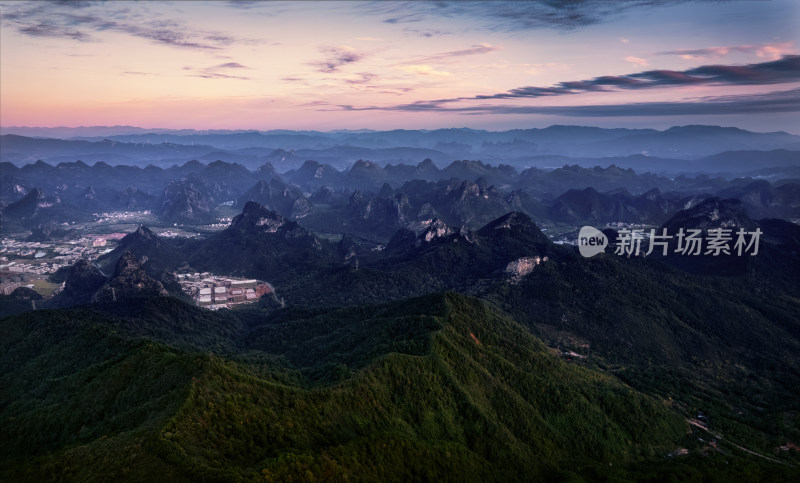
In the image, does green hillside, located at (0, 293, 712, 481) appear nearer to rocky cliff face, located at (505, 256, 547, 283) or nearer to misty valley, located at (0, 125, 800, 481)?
misty valley, located at (0, 125, 800, 481)

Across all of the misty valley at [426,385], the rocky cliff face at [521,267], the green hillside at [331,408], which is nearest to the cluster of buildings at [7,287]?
the misty valley at [426,385]

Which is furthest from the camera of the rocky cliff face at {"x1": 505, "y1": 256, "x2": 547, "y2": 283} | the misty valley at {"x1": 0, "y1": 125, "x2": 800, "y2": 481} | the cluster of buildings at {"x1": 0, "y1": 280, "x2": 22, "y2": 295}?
the cluster of buildings at {"x1": 0, "y1": 280, "x2": 22, "y2": 295}

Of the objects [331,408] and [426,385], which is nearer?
[331,408]

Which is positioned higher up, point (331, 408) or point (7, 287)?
point (331, 408)

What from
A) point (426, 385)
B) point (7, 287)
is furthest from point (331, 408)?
point (7, 287)

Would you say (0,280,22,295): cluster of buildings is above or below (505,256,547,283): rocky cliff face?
below

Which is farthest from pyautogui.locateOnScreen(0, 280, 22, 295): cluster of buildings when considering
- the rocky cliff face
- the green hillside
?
the rocky cliff face

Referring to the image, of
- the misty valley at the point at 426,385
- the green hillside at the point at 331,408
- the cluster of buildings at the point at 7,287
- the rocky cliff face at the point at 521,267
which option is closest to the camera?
the green hillside at the point at 331,408

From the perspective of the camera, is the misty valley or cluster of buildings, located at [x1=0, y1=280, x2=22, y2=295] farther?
cluster of buildings, located at [x1=0, y1=280, x2=22, y2=295]

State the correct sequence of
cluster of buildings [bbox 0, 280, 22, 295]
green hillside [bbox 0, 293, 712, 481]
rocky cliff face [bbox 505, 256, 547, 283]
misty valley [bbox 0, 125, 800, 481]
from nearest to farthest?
green hillside [bbox 0, 293, 712, 481] < misty valley [bbox 0, 125, 800, 481] < rocky cliff face [bbox 505, 256, 547, 283] < cluster of buildings [bbox 0, 280, 22, 295]

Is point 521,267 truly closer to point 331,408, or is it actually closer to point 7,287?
point 331,408

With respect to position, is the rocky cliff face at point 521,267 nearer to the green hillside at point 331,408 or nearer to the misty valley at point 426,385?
the misty valley at point 426,385

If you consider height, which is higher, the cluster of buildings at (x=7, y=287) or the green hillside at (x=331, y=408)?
the green hillside at (x=331, y=408)
